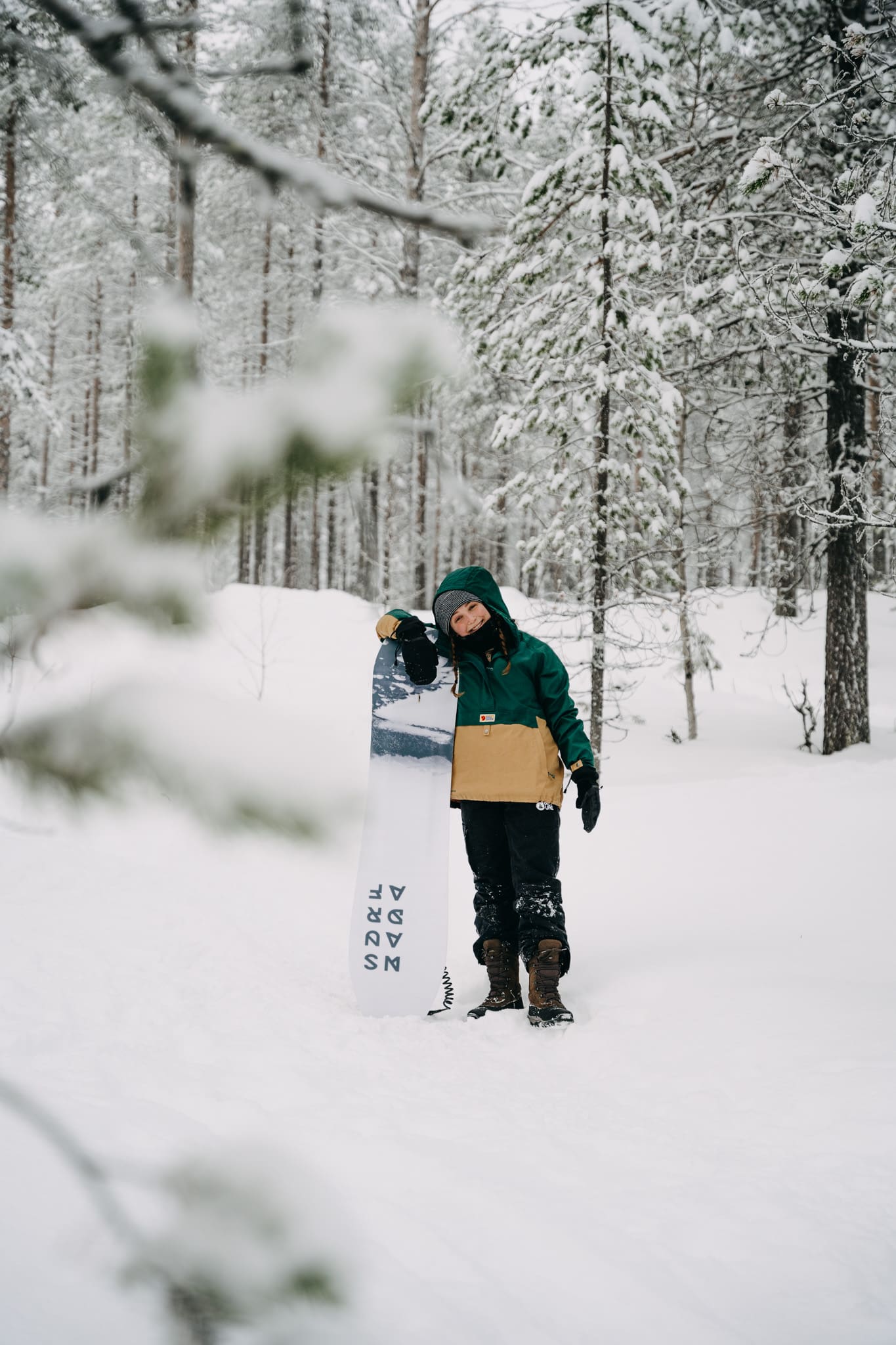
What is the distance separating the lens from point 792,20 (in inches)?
267

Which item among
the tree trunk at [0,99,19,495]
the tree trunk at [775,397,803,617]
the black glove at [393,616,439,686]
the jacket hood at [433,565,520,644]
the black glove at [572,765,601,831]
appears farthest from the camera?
the tree trunk at [775,397,803,617]

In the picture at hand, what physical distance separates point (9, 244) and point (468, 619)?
2.53 meters

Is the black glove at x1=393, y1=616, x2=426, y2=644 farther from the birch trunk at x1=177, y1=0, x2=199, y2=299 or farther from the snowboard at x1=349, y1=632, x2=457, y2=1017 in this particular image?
the birch trunk at x1=177, y1=0, x2=199, y2=299

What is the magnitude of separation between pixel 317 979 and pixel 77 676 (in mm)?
3653

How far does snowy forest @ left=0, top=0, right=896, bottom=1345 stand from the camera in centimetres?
66

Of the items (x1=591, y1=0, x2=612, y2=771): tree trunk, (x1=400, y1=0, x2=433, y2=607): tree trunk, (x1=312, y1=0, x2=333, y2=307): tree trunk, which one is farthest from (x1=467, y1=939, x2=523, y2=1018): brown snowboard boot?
(x1=591, y1=0, x2=612, y2=771): tree trunk

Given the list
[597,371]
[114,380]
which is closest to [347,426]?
[114,380]

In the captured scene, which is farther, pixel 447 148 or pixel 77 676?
pixel 447 148

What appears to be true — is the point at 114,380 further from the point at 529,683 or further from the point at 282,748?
the point at 529,683

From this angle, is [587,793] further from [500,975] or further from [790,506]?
[790,506]

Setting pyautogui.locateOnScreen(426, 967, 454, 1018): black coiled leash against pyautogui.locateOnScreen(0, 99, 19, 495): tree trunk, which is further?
pyautogui.locateOnScreen(426, 967, 454, 1018): black coiled leash

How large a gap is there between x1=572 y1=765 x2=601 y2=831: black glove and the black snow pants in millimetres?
142

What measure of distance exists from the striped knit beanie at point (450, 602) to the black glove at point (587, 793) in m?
0.85

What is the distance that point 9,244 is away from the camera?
1.09 metres
